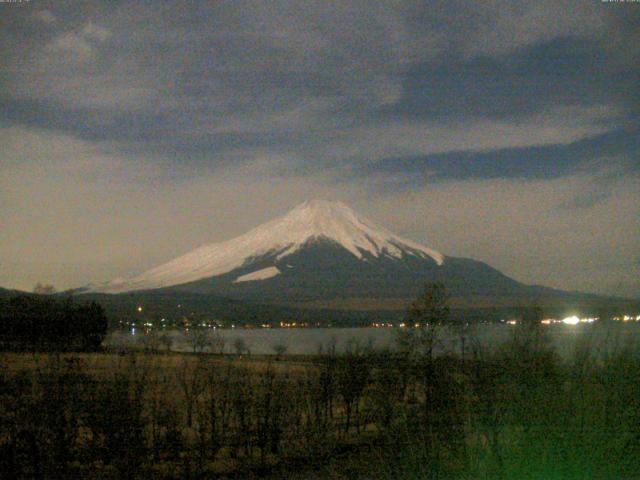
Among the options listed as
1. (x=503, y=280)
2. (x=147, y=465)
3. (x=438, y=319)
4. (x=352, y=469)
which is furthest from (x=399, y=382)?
(x=503, y=280)

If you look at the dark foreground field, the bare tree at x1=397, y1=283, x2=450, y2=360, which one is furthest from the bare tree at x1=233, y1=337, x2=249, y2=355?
the dark foreground field

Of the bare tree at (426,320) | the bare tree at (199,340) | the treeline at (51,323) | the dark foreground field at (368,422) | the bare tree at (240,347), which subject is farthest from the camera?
the bare tree at (199,340)

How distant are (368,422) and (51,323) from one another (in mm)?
24949

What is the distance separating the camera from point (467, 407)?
16.7 feet

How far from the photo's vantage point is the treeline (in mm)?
31609

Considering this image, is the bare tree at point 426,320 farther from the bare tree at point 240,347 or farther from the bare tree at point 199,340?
the bare tree at point 199,340

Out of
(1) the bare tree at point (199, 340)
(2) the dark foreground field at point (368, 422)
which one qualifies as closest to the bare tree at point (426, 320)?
(2) the dark foreground field at point (368, 422)

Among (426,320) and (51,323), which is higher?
(426,320)

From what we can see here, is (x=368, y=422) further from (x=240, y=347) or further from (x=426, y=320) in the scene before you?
(x=240, y=347)

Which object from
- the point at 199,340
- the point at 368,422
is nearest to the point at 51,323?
the point at 199,340

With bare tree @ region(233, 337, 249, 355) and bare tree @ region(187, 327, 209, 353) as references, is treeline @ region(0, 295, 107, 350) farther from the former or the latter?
bare tree @ region(233, 337, 249, 355)

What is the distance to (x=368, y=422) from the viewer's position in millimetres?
14867

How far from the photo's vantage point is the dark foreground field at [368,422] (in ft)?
14.9

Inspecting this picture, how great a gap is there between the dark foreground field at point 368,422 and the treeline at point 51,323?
63.4ft
